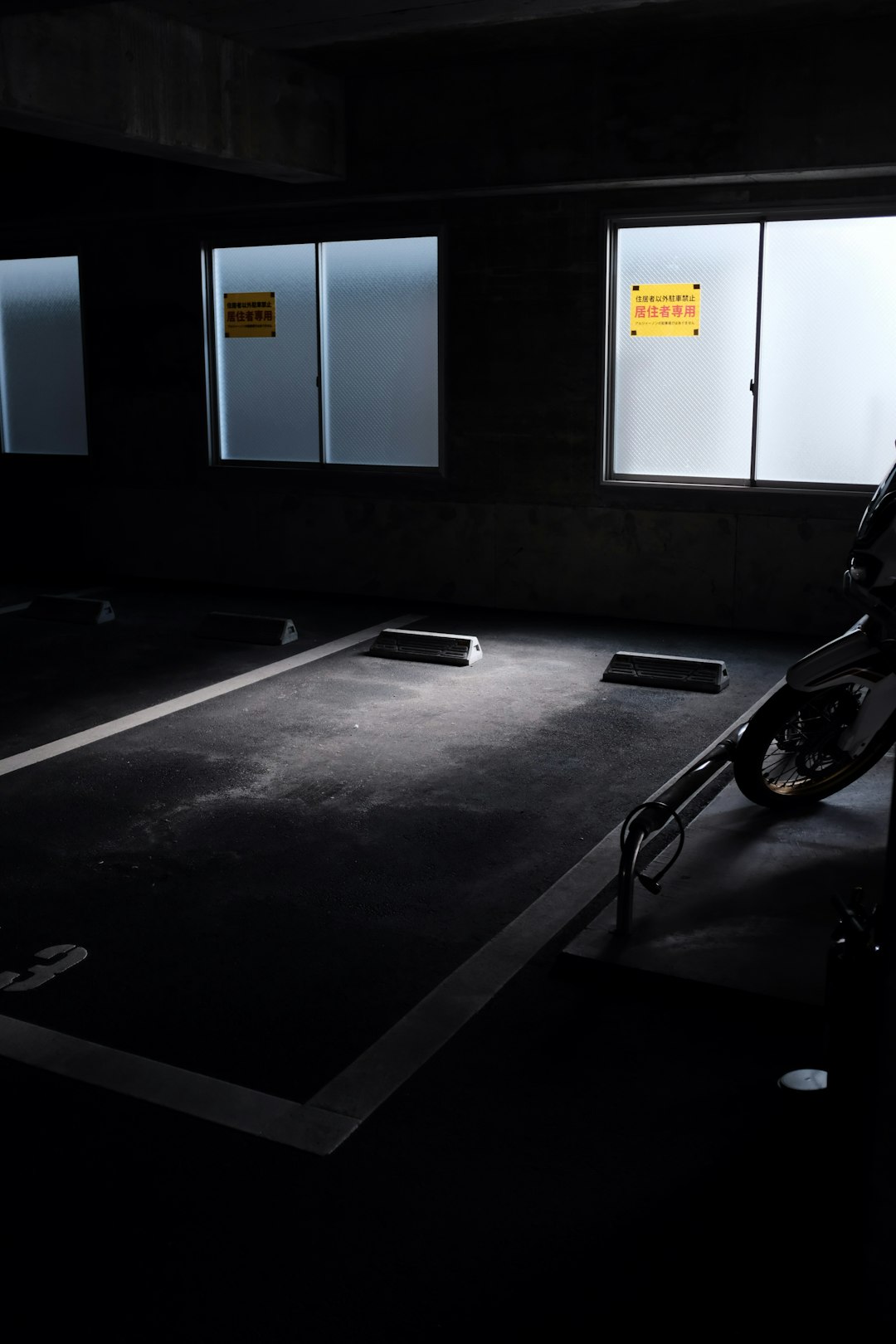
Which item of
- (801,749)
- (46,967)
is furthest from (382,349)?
(46,967)

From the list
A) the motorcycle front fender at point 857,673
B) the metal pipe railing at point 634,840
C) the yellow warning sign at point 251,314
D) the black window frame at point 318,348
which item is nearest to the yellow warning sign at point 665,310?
the black window frame at point 318,348

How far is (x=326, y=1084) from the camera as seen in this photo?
325 centimetres

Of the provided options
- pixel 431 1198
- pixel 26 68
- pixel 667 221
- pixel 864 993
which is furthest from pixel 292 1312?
pixel 667 221

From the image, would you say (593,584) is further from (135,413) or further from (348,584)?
(135,413)

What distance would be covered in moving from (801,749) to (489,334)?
5.29 metres

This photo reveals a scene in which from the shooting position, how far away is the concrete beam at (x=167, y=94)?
6.77m

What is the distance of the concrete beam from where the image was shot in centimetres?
677

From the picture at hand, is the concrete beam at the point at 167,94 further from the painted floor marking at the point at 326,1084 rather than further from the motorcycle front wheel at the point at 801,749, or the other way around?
the painted floor marking at the point at 326,1084

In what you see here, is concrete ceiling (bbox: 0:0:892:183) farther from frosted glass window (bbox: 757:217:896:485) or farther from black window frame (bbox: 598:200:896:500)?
frosted glass window (bbox: 757:217:896:485)

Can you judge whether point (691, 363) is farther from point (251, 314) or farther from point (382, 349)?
point (251, 314)

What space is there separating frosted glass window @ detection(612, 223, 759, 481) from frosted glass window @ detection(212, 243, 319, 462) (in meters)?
2.63

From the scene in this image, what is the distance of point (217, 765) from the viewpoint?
5965 mm

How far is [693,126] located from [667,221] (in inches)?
27.9

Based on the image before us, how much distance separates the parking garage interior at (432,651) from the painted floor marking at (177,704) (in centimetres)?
5
